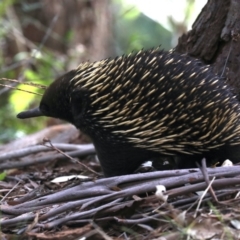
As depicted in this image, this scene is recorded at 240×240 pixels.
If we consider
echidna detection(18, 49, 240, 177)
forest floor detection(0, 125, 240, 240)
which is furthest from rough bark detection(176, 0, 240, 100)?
forest floor detection(0, 125, 240, 240)

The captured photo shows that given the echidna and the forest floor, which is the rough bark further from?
the forest floor

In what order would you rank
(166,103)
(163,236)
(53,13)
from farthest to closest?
1. (53,13)
2. (166,103)
3. (163,236)

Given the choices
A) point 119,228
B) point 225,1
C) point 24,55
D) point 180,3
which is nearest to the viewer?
point 119,228

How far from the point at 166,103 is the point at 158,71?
0.20 m

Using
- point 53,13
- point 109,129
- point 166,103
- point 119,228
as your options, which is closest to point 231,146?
point 166,103

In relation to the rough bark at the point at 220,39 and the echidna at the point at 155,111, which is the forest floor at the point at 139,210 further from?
the rough bark at the point at 220,39

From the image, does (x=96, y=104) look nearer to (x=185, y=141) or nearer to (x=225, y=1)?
(x=185, y=141)

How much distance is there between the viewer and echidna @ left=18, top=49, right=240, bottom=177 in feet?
9.79

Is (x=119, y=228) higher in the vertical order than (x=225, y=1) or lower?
lower

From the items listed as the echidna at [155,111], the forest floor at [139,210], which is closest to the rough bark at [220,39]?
the echidna at [155,111]

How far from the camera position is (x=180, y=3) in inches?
328

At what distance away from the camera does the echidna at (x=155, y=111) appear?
298cm

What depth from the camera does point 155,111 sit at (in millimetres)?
3008

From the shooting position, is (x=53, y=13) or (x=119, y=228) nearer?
(x=119, y=228)
